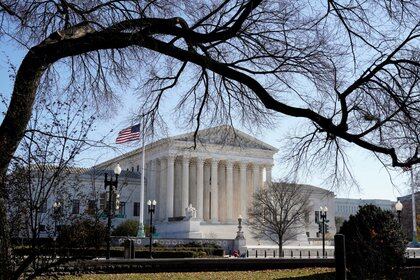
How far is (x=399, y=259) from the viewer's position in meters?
15.4

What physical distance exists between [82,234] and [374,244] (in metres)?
8.86

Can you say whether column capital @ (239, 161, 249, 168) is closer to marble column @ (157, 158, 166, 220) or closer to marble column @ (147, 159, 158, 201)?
marble column @ (157, 158, 166, 220)

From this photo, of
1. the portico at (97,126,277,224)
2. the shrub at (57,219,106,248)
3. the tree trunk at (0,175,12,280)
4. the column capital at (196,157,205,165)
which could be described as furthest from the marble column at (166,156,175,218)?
the tree trunk at (0,175,12,280)

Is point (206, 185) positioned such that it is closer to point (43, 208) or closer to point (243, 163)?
point (243, 163)

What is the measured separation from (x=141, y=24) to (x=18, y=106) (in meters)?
2.55

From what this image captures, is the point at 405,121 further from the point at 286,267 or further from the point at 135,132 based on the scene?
the point at 286,267

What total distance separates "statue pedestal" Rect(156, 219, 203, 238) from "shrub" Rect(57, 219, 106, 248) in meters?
74.8

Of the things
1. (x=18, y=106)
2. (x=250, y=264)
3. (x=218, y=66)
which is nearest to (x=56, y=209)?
(x=18, y=106)

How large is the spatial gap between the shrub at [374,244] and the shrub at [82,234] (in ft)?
23.8

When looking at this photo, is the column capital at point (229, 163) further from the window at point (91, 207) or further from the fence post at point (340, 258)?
the fence post at point (340, 258)

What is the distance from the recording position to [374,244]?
1421cm

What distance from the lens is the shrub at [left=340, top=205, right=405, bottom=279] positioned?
512 inches

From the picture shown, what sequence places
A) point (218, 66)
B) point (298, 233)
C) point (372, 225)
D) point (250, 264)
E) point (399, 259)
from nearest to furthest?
point (218, 66)
point (399, 259)
point (372, 225)
point (250, 264)
point (298, 233)

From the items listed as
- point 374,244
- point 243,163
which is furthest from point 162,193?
point 374,244
